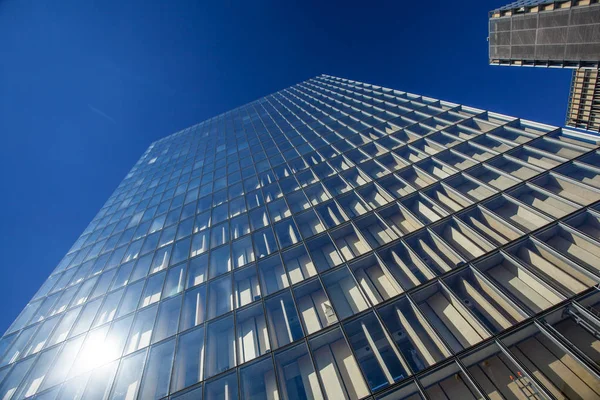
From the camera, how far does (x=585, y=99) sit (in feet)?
255

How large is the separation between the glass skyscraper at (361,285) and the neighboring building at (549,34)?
2753 centimetres

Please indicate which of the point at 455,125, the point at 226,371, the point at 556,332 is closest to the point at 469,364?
the point at 556,332

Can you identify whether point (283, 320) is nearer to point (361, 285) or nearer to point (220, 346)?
point (220, 346)

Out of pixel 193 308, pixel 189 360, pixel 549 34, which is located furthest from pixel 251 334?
pixel 549 34

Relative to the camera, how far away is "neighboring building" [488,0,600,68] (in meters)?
38.0

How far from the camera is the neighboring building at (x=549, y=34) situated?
38.0 metres

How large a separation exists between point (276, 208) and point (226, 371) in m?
12.7

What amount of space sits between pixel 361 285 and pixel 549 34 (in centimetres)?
5357

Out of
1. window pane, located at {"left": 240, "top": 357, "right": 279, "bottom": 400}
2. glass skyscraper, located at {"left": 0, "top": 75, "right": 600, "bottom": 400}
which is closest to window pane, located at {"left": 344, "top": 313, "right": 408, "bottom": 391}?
glass skyscraper, located at {"left": 0, "top": 75, "right": 600, "bottom": 400}

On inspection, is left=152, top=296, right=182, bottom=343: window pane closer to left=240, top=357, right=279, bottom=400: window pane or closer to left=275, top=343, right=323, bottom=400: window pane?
left=240, top=357, right=279, bottom=400: window pane

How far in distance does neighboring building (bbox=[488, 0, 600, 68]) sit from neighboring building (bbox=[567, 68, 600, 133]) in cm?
4255

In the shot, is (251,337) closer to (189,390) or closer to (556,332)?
(189,390)

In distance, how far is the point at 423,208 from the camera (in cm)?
1702

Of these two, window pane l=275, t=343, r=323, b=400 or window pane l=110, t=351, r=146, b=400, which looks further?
window pane l=110, t=351, r=146, b=400
